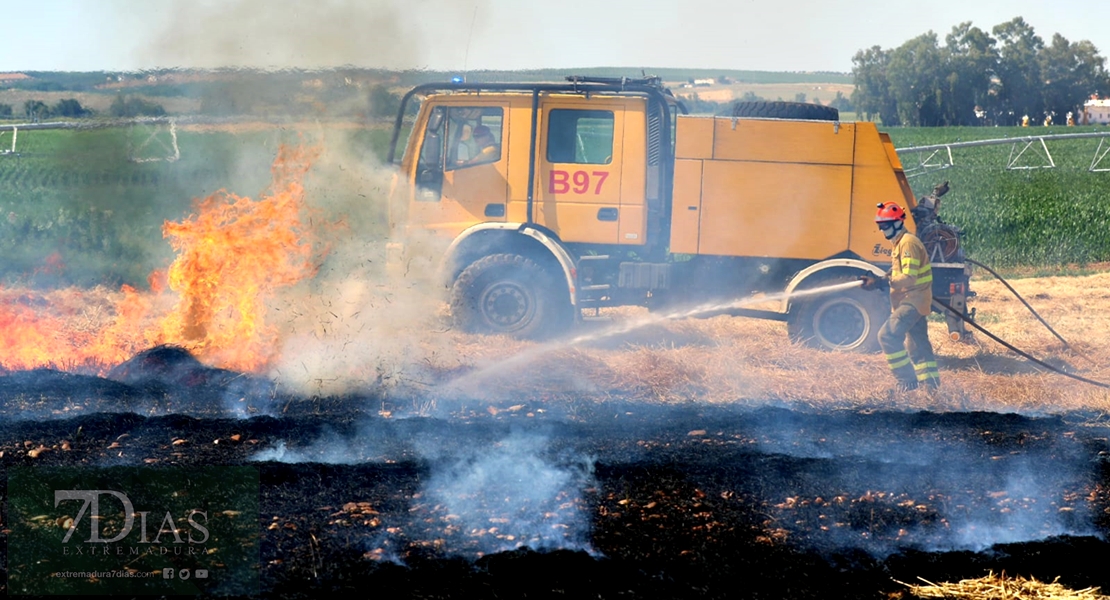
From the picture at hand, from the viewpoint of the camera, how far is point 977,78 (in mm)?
Answer: 69125

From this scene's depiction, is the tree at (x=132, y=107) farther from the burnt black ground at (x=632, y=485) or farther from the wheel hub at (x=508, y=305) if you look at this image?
the wheel hub at (x=508, y=305)

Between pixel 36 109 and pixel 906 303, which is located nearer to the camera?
pixel 906 303

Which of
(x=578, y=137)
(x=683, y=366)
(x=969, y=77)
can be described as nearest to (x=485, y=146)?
(x=578, y=137)

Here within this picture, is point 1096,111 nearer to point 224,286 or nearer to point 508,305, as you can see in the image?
point 508,305

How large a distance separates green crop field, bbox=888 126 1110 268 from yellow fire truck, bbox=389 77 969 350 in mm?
9444

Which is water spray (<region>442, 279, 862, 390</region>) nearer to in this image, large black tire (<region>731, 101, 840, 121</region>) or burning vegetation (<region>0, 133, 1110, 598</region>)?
burning vegetation (<region>0, 133, 1110, 598</region>)

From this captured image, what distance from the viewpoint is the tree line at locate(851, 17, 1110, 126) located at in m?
64.5

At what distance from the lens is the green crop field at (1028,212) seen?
18.5 m

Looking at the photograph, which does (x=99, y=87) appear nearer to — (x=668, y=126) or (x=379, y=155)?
(x=379, y=155)

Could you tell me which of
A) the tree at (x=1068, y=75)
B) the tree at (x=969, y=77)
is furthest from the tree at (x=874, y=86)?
the tree at (x=1068, y=75)

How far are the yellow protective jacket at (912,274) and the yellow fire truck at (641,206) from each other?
0.92 meters
